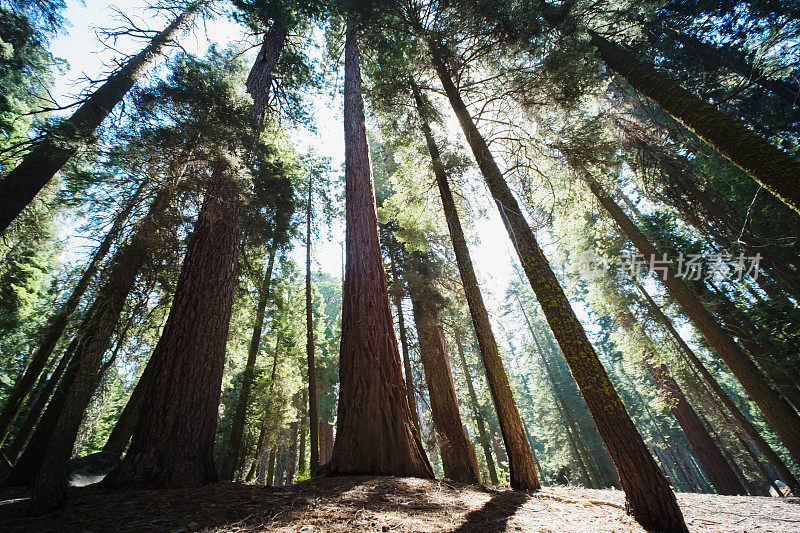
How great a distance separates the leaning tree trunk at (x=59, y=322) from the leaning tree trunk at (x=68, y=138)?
1377 millimetres

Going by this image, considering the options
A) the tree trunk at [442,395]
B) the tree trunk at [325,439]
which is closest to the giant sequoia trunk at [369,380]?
the tree trunk at [442,395]

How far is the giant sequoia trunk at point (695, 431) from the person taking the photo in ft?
38.7

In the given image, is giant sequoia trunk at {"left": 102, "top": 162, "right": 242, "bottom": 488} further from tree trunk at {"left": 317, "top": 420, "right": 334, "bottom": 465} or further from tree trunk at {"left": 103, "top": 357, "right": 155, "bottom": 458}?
tree trunk at {"left": 317, "top": 420, "right": 334, "bottom": 465}

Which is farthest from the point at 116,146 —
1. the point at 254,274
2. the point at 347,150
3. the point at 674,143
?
the point at 674,143

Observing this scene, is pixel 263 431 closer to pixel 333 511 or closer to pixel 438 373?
pixel 438 373

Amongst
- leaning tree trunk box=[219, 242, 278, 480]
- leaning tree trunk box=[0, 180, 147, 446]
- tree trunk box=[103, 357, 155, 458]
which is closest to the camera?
leaning tree trunk box=[0, 180, 147, 446]

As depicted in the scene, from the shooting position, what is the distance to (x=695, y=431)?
488 inches

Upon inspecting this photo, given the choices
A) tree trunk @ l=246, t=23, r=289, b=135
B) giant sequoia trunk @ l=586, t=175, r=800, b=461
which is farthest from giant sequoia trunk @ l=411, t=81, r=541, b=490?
tree trunk @ l=246, t=23, r=289, b=135

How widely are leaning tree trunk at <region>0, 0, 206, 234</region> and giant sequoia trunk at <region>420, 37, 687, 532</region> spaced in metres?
6.92

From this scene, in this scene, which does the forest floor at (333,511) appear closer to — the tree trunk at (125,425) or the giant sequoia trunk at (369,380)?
the giant sequoia trunk at (369,380)

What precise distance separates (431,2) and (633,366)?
16.8 metres

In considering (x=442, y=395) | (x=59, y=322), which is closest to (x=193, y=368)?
(x=59, y=322)

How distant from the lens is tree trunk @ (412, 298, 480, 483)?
7.12 metres

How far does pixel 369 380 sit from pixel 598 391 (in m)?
3.13
